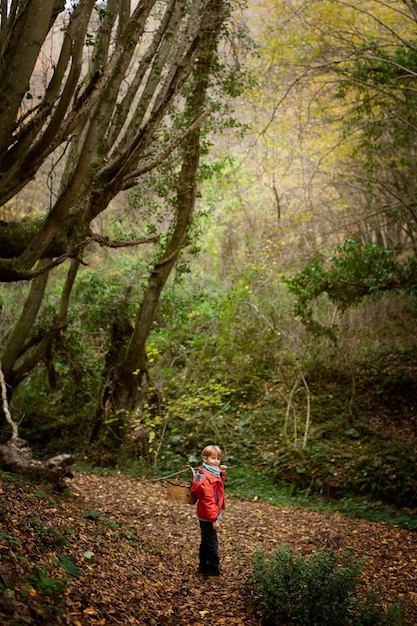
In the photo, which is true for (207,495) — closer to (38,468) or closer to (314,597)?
(314,597)

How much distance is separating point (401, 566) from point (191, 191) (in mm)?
6238

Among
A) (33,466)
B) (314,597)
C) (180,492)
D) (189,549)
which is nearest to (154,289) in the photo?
(33,466)

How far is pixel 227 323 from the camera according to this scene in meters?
11.9

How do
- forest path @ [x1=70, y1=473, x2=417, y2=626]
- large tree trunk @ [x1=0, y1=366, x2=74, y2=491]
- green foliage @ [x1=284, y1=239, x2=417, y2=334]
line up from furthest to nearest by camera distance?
1. green foliage @ [x1=284, y1=239, x2=417, y2=334]
2. large tree trunk @ [x1=0, y1=366, x2=74, y2=491]
3. forest path @ [x1=70, y1=473, x2=417, y2=626]

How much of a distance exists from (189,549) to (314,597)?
6.79 feet

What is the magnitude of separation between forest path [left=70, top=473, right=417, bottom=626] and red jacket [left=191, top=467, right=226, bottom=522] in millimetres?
547

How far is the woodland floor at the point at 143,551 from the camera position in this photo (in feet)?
10.4

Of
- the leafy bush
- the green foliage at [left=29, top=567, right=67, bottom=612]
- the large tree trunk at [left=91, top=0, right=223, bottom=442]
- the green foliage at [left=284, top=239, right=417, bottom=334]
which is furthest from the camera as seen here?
the green foliage at [left=284, top=239, right=417, bottom=334]

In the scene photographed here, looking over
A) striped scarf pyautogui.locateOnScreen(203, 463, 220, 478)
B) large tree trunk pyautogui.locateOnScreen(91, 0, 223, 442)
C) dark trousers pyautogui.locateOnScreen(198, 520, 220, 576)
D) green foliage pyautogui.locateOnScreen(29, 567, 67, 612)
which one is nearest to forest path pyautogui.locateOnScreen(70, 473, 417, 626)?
dark trousers pyautogui.locateOnScreen(198, 520, 220, 576)

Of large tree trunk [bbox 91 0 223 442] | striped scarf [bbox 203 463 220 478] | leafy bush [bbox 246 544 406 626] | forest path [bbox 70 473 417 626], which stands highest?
large tree trunk [bbox 91 0 223 442]

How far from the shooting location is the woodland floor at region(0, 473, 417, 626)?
316cm

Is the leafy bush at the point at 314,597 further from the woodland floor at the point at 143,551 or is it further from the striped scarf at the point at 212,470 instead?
the striped scarf at the point at 212,470

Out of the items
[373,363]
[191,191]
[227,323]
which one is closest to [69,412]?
[227,323]

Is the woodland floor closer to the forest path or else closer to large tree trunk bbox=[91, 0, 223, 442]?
the forest path
